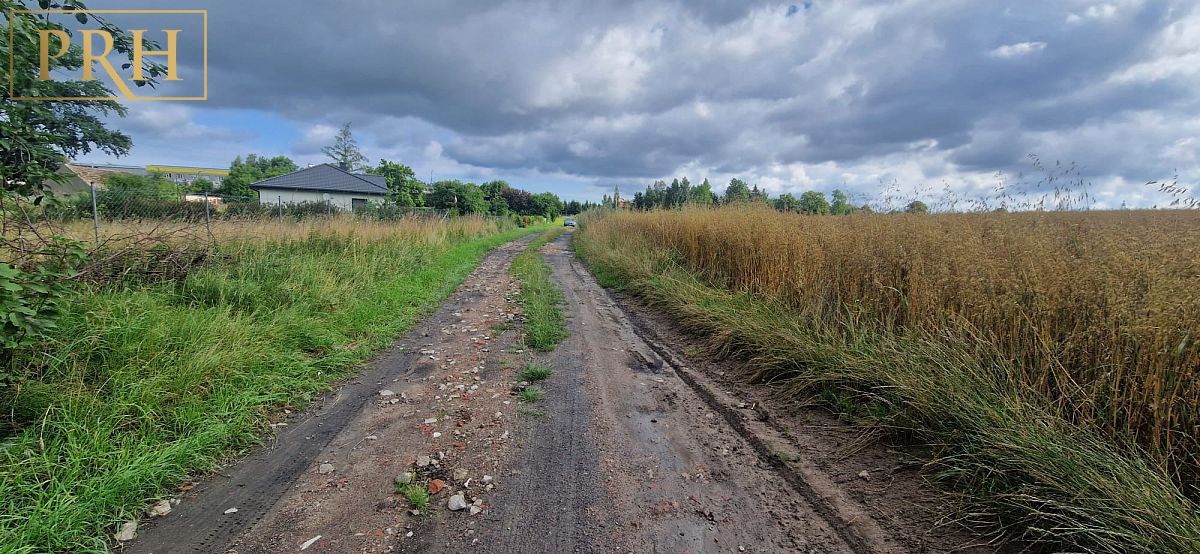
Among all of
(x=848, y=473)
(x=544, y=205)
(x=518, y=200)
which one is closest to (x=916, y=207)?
(x=848, y=473)

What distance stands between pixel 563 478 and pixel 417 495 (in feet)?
2.39

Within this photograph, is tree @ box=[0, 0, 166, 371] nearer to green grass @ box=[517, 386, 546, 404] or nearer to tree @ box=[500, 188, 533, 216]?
green grass @ box=[517, 386, 546, 404]

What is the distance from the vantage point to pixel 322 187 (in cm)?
3030

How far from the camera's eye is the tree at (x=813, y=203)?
706 cm

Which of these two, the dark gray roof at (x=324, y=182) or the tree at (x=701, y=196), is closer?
the tree at (x=701, y=196)

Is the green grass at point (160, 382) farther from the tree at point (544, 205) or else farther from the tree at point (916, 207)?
the tree at point (544, 205)

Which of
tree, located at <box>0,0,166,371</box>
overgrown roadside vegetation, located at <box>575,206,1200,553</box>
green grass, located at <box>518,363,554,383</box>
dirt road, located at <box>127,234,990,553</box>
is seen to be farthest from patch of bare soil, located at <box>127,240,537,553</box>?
overgrown roadside vegetation, located at <box>575,206,1200,553</box>

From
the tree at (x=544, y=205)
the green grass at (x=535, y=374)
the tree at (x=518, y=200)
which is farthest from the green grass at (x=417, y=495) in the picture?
the tree at (x=544, y=205)

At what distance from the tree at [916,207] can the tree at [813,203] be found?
4.19 ft

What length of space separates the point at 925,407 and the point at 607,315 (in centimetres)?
413

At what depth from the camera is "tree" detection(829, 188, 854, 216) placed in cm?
659

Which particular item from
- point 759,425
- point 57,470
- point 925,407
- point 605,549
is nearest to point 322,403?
point 57,470

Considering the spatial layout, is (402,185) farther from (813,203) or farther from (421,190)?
(813,203)

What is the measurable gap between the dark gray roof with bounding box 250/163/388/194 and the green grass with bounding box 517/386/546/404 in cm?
3212
